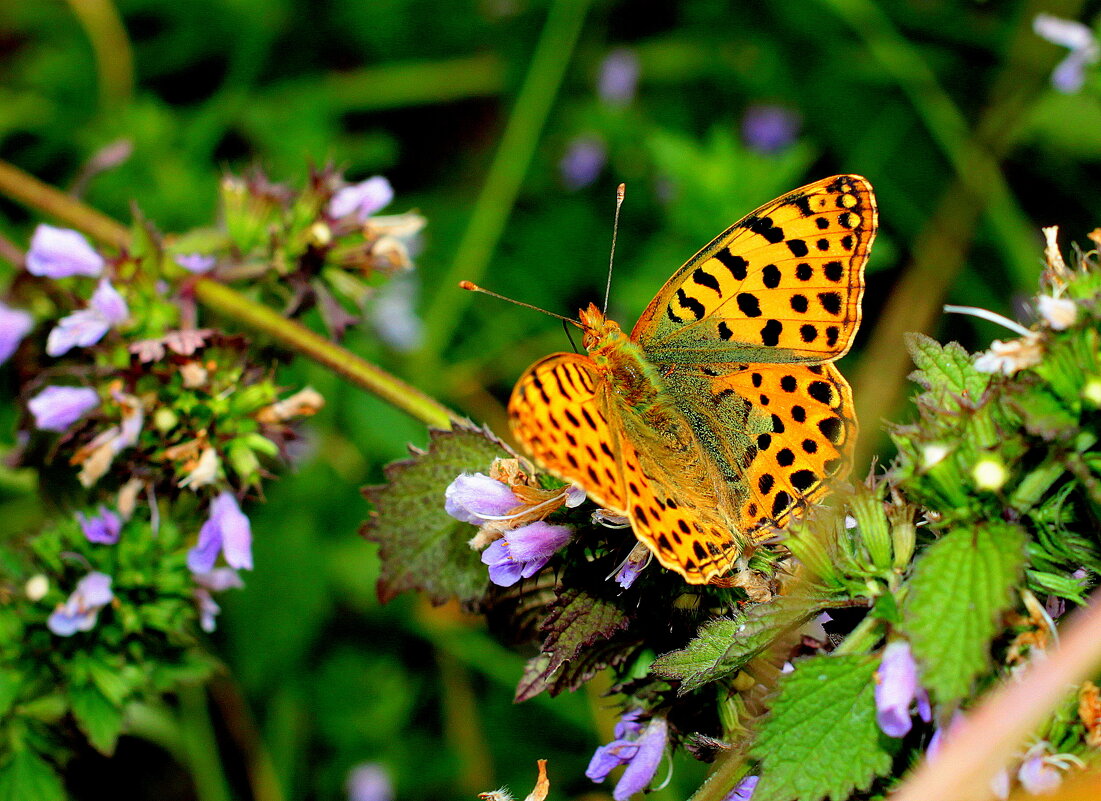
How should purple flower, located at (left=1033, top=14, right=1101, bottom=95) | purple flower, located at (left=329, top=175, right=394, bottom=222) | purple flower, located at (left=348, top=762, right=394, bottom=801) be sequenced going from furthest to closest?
purple flower, located at (left=348, top=762, right=394, bottom=801)
purple flower, located at (left=1033, top=14, right=1101, bottom=95)
purple flower, located at (left=329, top=175, right=394, bottom=222)

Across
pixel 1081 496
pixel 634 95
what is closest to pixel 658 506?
pixel 1081 496

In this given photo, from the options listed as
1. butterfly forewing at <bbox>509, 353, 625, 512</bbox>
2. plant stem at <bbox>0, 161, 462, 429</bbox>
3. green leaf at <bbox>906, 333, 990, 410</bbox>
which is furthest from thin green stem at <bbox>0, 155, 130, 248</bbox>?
green leaf at <bbox>906, 333, 990, 410</bbox>

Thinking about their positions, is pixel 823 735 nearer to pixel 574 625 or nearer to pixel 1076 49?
pixel 574 625

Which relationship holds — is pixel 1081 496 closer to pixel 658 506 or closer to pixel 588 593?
pixel 658 506

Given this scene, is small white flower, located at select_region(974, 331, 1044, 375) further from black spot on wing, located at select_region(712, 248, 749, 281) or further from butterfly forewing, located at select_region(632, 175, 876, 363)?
black spot on wing, located at select_region(712, 248, 749, 281)

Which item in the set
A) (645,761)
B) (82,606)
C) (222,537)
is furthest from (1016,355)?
(82,606)

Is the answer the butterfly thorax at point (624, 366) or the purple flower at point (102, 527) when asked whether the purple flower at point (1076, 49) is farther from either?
the purple flower at point (102, 527)
